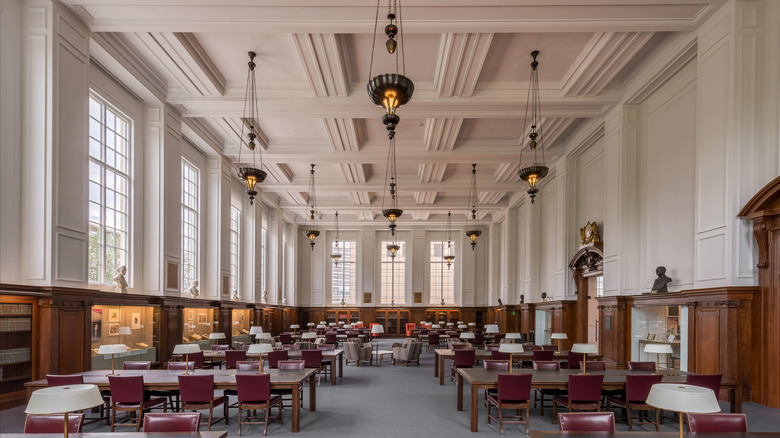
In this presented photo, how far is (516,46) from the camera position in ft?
32.7

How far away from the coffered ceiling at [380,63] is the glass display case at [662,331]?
190 inches

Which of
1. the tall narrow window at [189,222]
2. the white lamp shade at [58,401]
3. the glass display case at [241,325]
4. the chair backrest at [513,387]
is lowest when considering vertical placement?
the glass display case at [241,325]

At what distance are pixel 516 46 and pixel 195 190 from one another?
9827mm

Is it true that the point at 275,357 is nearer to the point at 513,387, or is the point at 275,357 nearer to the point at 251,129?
the point at 251,129

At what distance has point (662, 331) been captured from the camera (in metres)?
9.95

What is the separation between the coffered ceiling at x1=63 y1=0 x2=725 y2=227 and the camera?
8.12 meters

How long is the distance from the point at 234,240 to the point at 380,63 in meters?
10.5

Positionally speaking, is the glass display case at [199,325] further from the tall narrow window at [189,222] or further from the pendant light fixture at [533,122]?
the pendant light fixture at [533,122]

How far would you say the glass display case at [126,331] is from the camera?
9031 millimetres

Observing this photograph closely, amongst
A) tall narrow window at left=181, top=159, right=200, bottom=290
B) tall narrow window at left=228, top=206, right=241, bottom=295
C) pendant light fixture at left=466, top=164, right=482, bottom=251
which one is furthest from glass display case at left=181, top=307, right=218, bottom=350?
pendant light fixture at left=466, top=164, right=482, bottom=251

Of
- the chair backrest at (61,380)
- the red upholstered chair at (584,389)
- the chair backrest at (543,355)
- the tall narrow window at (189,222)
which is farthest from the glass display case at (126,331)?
the chair backrest at (543,355)

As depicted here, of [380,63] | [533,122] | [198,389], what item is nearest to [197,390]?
[198,389]

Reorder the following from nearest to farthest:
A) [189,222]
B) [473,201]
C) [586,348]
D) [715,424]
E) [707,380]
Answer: [715,424], [707,380], [586,348], [189,222], [473,201]

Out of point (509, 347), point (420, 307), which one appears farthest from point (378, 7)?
point (420, 307)
